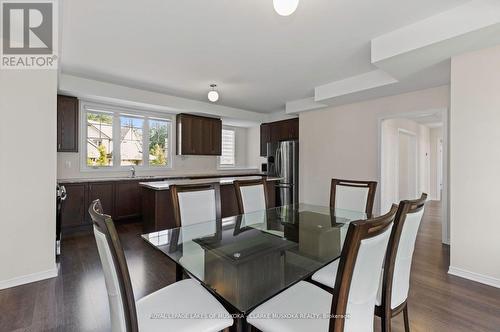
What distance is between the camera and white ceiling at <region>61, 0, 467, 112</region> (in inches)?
79.9

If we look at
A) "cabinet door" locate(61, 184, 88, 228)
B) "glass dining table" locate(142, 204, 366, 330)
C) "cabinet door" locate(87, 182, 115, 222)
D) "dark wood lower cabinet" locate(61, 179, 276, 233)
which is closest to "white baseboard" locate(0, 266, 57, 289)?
"dark wood lower cabinet" locate(61, 179, 276, 233)

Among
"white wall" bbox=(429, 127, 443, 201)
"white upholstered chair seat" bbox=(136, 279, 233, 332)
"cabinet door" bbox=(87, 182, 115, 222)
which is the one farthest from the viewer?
"white wall" bbox=(429, 127, 443, 201)

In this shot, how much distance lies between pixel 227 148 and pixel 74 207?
410 centimetres

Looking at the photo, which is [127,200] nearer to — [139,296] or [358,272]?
[139,296]

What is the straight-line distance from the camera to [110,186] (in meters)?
4.25

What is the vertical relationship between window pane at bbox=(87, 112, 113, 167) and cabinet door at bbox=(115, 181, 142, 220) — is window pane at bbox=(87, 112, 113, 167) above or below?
above

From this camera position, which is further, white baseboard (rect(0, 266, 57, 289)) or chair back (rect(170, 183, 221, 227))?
white baseboard (rect(0, 266, 57, 289))

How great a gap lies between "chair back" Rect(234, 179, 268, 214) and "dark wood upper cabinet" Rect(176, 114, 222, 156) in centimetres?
305

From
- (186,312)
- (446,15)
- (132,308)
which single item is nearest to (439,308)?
(186,312)

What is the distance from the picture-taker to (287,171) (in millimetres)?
5676

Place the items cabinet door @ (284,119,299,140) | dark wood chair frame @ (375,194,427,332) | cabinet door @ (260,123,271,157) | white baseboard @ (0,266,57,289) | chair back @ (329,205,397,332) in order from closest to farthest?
chair back @ (329,205,397,332) → dark wood chair frame @ (375,194,427,332) → white baseboard @ (0,266,57,289) → cabinet door @ (284,119,299,140) → cabinet door @ (260,123,271,157)

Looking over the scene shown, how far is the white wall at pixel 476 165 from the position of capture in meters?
2.24

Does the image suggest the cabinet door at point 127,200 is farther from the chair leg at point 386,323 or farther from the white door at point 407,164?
the white door at point 407,164

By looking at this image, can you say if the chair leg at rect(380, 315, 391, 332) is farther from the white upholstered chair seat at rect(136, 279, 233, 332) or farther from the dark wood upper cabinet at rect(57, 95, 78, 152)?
the dark wood upper cabinet at rect(57, 95, 78, 152)
